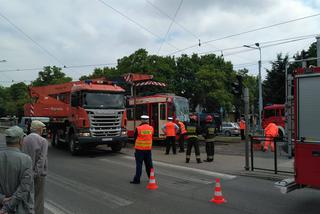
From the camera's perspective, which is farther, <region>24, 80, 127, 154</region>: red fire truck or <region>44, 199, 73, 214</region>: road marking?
<region>24, 80, 127, 154</region>: red fire truck

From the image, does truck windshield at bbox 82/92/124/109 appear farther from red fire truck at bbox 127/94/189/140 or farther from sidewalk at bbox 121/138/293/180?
red fire truck at bbox 127/94/189/140

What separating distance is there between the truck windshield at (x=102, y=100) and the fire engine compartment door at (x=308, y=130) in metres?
11.0

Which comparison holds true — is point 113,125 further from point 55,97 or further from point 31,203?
point 31,203

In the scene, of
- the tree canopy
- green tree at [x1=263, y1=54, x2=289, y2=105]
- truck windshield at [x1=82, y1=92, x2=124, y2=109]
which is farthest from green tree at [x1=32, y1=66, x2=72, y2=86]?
truck windshield at [x1=82, y1=92, x2=124, y2=109]

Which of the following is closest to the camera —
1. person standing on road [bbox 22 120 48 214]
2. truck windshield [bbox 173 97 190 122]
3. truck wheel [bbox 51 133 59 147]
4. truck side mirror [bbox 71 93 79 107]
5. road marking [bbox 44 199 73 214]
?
person standing on road [bbox 22 120 48 214]

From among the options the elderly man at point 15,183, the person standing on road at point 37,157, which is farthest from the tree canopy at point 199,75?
the elderly man at point 15,183

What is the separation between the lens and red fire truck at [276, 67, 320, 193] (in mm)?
6750

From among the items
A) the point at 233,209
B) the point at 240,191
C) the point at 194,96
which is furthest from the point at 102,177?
the point at 194,96

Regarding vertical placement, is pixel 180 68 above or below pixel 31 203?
above

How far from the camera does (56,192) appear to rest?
29.5 ft

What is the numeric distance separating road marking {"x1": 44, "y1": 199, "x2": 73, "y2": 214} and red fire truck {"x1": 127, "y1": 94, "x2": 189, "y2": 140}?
14.3m

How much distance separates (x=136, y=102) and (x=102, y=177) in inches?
495

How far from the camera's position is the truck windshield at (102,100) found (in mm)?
16500

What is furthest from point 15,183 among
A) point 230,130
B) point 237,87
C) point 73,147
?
point 230,130
